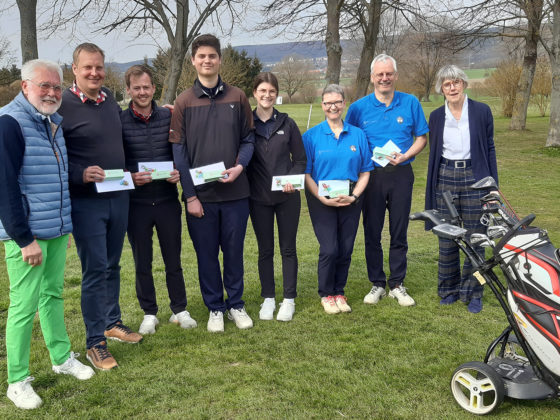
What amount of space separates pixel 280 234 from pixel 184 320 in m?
1.16

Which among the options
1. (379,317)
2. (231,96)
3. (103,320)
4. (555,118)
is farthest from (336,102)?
(555,118)

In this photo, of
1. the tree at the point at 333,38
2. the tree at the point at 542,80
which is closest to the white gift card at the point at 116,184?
the tree at the point at 333,38

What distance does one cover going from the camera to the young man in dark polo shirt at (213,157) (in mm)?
4250

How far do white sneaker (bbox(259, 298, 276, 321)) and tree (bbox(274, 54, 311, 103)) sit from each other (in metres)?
54.3

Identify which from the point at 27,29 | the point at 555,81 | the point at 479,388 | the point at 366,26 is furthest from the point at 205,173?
the point at 555,81

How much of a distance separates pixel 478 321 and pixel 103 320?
3235 millimetres

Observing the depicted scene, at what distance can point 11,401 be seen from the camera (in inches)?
135

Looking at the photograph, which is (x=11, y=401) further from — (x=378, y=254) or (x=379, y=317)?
(x=378, y=254)

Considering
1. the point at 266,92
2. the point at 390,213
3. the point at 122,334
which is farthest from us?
the point at 390,213

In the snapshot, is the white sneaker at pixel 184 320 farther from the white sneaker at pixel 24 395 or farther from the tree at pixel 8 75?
the tree at pixel 8 75

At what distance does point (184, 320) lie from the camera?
15.4ft

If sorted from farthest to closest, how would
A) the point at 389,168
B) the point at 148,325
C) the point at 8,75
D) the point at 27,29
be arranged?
1. the point at 8,75
2. the point at 27,29
3. the point at 389,168
4. the point at 148,325

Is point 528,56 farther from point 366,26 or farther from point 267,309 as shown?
point 267,309

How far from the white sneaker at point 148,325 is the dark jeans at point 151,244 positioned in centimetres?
6
